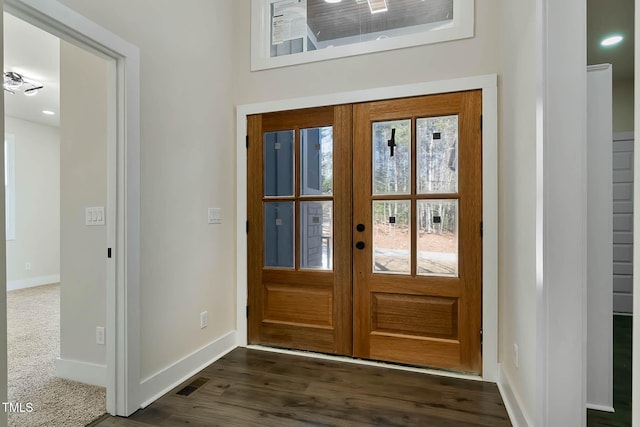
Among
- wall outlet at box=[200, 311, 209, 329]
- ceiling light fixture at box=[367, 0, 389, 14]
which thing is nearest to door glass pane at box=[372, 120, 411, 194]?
ceiling light fixture at box=[367, 0, 389, 14]

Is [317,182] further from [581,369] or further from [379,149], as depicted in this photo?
[581,369]

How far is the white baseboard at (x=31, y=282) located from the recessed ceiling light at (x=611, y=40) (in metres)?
8.22

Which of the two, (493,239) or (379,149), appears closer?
(493,239)

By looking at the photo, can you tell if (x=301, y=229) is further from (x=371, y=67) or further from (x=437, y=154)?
(x=371, y=67)

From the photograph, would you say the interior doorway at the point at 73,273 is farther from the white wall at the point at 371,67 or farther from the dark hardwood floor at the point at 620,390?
the dark hardwood floor at the point at 620,390

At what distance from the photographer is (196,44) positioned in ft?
7.92

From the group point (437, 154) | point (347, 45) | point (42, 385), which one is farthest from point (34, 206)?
point (437, 154)

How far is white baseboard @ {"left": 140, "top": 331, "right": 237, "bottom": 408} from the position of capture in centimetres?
197

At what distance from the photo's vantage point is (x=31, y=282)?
5.34 m

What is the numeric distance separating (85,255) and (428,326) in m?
2.45

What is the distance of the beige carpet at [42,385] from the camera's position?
180cm

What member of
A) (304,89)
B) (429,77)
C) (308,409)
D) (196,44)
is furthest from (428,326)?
(196,44)

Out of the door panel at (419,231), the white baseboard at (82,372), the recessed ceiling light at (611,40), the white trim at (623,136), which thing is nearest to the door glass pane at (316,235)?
the door panel at (419,231)

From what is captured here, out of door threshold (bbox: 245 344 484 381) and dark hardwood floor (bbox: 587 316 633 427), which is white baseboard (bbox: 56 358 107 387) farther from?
dark hardwood floor (bbox: 587 316 633 427)
